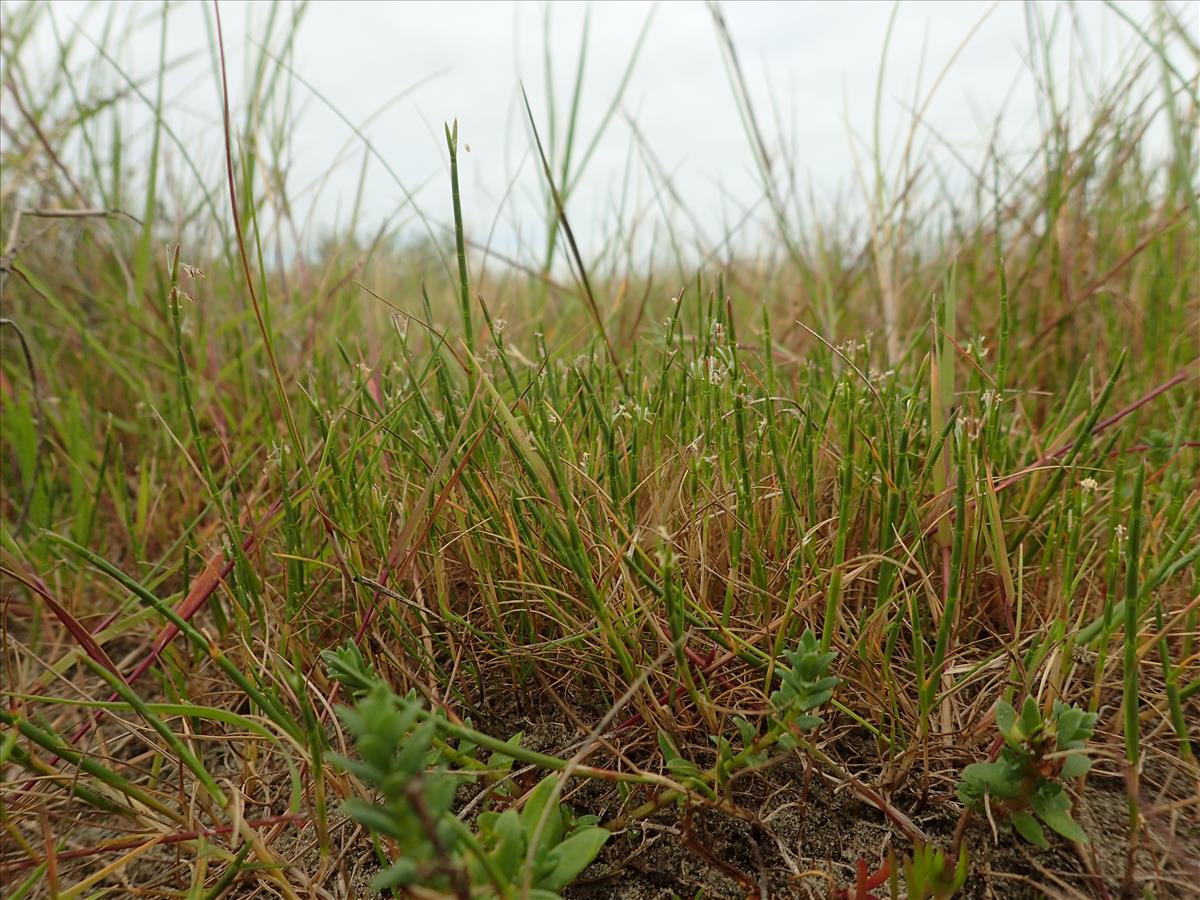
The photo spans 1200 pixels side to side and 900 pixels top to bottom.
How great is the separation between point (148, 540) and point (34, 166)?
1403 mm

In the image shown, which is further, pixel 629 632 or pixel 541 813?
pixel 629 632

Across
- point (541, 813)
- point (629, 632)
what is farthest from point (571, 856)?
point (629, 632)

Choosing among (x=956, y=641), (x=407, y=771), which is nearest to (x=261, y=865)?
(x=407, y=771)

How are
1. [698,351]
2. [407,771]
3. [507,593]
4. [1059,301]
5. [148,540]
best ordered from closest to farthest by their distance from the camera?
[407,771]
[507,593]
[698,351]
[148,540]
[1059,301]

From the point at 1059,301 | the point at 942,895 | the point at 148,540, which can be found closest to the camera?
the point at 942,895

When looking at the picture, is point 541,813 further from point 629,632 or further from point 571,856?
point 629,632

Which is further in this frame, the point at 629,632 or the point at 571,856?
the point at 629,632

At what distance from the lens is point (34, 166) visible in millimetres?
2383

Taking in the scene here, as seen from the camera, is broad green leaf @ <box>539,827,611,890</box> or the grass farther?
the grass

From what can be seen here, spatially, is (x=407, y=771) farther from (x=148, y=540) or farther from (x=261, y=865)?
(x=148, y=540)

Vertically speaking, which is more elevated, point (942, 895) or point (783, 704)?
point (783, 704)

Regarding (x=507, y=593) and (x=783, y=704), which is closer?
(x=783, y=704)

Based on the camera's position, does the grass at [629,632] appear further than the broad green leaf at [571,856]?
Yes

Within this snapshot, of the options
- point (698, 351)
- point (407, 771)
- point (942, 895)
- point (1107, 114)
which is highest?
point (1107, 114)
